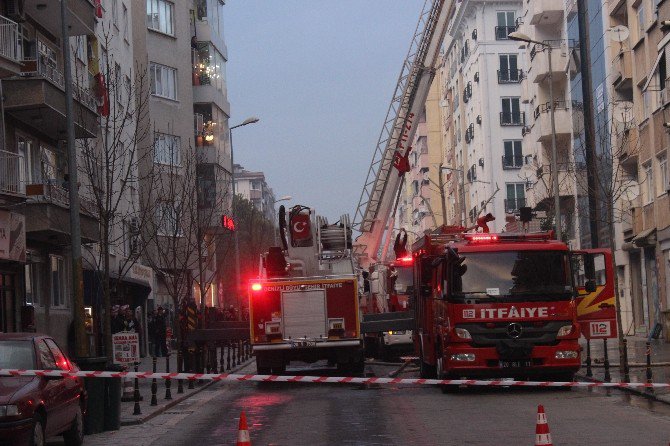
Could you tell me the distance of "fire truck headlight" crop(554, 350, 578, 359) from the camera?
22.0 m

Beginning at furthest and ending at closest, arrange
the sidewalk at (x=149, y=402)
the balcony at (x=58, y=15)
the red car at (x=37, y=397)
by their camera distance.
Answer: the balcony at (x=58, y=15) < the sidewalk at (x=149, y=402) < the red car at (x=37, y=397)

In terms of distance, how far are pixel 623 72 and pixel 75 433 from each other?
32348 mm

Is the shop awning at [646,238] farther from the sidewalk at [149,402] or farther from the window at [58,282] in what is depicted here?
the window at [58,282]

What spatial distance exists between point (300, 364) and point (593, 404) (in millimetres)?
17746

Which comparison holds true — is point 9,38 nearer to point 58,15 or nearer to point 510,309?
point 58,15

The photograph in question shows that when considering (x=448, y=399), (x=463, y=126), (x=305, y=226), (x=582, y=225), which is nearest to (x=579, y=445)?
(x=448, y=399)

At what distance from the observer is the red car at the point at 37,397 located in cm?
1338

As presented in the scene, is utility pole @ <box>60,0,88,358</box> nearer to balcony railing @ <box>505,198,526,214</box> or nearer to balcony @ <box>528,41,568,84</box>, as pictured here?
balcony @ <box>528,41,568,84</box>

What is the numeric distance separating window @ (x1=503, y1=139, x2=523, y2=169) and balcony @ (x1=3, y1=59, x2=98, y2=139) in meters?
53.7

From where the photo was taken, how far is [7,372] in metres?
14.2

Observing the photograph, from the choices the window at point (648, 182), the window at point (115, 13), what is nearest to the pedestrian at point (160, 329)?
the window at point (115, 13)

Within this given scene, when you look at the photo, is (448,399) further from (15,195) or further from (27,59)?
(27,59)

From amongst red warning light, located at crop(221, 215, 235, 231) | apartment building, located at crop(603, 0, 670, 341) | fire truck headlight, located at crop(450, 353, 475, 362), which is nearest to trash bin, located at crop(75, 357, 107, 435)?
fire truck headlight, located at crop(450, 353, 475, 362)

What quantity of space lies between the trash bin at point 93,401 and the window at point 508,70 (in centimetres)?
7010
